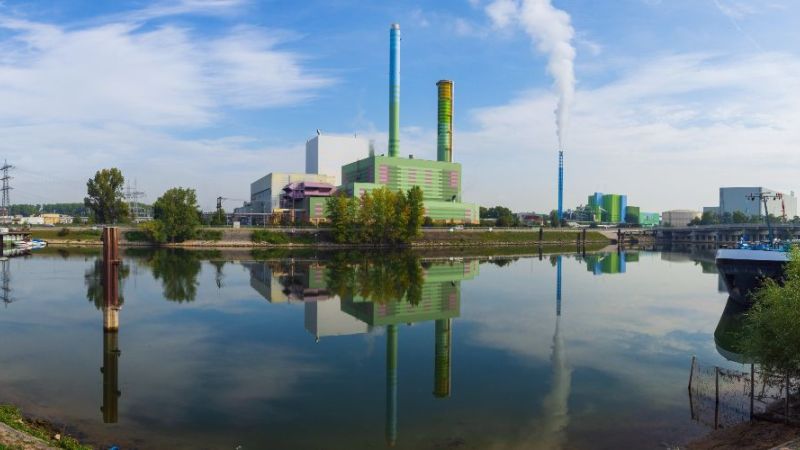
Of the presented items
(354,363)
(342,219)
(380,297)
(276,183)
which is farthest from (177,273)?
(276,183)

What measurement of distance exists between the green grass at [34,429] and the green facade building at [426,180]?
122m

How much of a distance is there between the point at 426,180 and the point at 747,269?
114902 mm

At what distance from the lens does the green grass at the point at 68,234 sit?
3932 inches

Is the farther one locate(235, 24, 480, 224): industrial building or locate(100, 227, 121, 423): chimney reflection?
locate(235, 24, 480, 224): industrial building

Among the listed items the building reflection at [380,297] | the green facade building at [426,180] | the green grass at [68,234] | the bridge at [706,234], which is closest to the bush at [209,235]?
the green grass at [68,234]

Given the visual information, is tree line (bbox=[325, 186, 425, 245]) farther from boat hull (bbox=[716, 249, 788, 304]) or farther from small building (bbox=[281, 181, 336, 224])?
boat hull (bbox=[716, 249, 788, 304])

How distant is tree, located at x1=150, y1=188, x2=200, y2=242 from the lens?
315 ft

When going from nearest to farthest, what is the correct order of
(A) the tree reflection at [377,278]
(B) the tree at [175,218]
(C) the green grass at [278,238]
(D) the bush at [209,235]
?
(A) the tree reflection at [377,278], (B) the tree at [175,218], (D) the bush at [209,235], (C) the green grass at [278,238]

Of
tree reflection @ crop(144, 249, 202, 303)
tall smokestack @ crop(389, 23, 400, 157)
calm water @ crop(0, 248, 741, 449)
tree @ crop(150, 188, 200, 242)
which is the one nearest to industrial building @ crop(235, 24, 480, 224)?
tall smokestack @ crop(389, 23, 400, 157)

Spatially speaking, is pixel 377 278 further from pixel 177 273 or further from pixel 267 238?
pixel 267 238

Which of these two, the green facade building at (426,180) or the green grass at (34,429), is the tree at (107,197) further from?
the green grass at (34,429)

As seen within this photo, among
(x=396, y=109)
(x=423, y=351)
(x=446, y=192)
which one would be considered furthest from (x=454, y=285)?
(x=446, y=192)

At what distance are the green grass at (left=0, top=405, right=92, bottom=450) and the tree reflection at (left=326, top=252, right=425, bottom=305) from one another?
83.3ft

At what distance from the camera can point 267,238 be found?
103 metres
